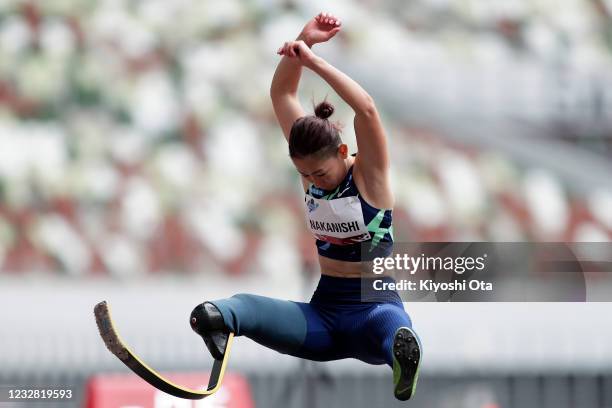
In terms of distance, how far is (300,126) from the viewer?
350cm

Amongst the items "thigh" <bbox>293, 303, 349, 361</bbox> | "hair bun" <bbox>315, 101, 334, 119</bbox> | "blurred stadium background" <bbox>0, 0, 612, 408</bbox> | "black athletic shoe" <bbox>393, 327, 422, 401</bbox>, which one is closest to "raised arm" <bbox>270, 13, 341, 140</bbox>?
"hair bun" <bbox>315, 101, 334, 119</bbox>

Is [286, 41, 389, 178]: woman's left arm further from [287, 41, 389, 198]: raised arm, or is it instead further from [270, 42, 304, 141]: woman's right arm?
[270, 42, 304, 141]: woman's right arm

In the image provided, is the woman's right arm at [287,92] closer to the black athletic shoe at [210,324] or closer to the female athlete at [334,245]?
the female athlete at [334,245]

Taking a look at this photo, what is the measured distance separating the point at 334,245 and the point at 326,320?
0.26 metres

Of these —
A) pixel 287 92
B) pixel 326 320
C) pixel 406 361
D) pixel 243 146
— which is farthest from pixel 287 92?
pixel 243 146

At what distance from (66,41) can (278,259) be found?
1957 millimetres

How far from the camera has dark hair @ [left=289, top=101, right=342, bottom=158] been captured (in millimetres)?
3449

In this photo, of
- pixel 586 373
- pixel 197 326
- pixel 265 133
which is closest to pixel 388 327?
pixel 197 326

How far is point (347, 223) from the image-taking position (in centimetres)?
362

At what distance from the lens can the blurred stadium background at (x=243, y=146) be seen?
22.4 feet

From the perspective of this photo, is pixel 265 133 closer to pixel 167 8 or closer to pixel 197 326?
pixel 167 8

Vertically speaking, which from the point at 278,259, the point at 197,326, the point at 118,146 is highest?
the point at 118,146

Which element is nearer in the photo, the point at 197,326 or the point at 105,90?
the point at 197,326

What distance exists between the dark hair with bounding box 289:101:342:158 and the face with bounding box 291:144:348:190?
0.02m
